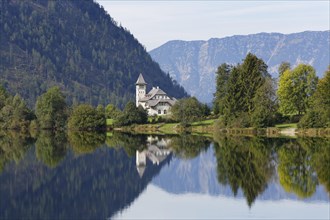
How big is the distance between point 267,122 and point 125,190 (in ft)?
231

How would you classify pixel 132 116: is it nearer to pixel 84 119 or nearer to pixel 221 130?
pixel 84 119

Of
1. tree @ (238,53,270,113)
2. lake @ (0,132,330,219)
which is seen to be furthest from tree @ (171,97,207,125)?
lake @ (0,132,330,219)

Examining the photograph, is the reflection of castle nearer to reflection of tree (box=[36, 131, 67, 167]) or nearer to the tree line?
reflection of tree (box=[36, 131, 67, 167])

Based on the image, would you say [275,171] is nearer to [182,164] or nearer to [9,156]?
[182,164]

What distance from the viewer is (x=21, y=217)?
32.9 meters

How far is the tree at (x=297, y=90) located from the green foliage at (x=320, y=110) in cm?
812

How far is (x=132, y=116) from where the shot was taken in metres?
138

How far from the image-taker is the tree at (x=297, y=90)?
115m

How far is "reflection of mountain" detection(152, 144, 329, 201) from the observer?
39225 millimetres

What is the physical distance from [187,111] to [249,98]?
61.5 ft

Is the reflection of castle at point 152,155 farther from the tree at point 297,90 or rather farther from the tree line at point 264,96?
the tree at point 297,90

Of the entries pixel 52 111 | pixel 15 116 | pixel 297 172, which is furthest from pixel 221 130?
pixel 297 172

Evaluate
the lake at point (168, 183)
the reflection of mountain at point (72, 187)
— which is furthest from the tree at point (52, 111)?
the reflection of mountain at point (72, 187)

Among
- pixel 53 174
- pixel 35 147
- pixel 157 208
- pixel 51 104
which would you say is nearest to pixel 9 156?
pixel 35 147
